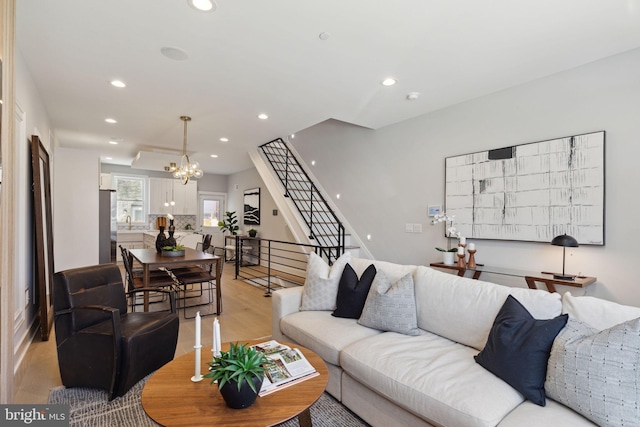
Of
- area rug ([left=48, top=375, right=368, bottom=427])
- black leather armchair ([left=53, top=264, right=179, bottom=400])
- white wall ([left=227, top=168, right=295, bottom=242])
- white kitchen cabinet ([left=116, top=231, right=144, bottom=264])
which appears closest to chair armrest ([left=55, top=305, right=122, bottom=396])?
black leather armchair ([left=53, top=264, right=179, bottom=400])

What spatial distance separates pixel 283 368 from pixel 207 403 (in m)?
0.41

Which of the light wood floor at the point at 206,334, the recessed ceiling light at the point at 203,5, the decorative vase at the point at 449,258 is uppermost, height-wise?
the recessed ceiling light at the point at 203,5

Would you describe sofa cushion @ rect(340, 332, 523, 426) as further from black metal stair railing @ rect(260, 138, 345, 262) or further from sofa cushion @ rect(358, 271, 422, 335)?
black metal stair railing @ rect(260, 138, 345, 262)

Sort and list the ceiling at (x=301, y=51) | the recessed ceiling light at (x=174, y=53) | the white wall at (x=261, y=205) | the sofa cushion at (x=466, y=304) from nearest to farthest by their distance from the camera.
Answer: the sofa cushion at (x=466, y=304) < the ceiling at (x=301, y=51) < the recessed ceiling light at (x=174, y=53) < the white wall at (x=261, y=205)

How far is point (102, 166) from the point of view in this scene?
28.3 ft

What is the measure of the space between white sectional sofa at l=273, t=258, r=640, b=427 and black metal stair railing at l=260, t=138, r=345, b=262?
9.02 feet

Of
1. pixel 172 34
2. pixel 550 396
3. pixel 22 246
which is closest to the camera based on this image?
pixel 550 396

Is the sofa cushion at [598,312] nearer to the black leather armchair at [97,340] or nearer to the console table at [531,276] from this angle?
the console table at [531,276]

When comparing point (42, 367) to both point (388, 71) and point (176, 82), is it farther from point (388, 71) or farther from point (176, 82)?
point (388, 71)

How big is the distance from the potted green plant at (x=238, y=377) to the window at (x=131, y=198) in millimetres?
8923

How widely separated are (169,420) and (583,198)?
148 inches

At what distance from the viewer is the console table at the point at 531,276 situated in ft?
9.43

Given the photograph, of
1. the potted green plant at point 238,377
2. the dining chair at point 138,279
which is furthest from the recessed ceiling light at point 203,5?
the dining chair at point 138,279

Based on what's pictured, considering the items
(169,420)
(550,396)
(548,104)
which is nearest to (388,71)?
(548,104)
